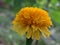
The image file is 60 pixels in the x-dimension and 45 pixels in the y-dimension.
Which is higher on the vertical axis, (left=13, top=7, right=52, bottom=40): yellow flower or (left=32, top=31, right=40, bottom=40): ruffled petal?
(left=13, top=7, right=52, bottom=40): yellow flower

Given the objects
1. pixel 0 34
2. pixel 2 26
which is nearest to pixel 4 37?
pixel 0 34

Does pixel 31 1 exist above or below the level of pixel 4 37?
above

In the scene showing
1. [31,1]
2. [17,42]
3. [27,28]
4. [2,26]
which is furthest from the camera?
[2,26]

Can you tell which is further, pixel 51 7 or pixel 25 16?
pixel 51 7

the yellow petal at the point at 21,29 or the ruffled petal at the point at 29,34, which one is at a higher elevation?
the yellow petal at the point at 21,29

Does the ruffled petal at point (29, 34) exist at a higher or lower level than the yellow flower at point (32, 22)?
lower

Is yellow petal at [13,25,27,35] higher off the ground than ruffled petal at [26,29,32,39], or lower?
higher

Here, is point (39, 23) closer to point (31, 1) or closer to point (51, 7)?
point (31, 1)

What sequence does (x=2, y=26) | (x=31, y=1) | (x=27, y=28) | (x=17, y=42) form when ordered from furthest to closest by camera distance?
(x=2, y=26), (x=17, y=42), (x=31, y=1), (x=27, y=28)

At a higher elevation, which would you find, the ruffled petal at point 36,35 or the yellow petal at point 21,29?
the yellow petal at point 21,29

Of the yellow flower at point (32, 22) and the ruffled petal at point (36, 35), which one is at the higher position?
the yellow flower at point (32, 22)

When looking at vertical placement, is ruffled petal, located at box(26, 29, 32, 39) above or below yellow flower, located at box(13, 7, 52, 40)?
below
